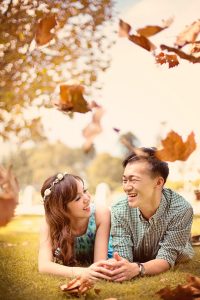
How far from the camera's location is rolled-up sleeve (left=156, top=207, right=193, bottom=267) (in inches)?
89.1

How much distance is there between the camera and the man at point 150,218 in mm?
2232

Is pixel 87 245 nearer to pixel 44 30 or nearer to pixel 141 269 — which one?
pixel 141 269

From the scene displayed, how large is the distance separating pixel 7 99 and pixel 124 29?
317 centimetres

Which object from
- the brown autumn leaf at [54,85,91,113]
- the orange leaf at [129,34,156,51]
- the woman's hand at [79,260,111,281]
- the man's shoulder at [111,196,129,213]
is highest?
the orange leaf at [129,34,156,51]

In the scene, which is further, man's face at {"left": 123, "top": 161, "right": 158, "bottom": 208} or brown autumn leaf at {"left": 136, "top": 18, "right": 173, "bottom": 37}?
man's face at {"left": 123, "top": 161, "right": 158, "bottom": 208}

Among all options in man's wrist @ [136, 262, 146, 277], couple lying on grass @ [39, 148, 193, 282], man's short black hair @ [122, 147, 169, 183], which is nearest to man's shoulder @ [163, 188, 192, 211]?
couple lying on grass @ [39, 148, 193, 282]

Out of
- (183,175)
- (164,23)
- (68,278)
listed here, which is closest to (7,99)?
(68,278)

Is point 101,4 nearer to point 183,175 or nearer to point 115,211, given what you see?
point 115,211

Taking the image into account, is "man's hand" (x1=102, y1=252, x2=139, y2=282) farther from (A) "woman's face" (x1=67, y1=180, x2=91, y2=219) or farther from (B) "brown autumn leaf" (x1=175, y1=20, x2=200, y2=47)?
(B) "brown autumn leaf" (x1=175, y1=20, x2=200, y2=47)

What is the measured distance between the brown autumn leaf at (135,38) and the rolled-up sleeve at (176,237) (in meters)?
1.19

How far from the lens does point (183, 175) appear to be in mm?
7812

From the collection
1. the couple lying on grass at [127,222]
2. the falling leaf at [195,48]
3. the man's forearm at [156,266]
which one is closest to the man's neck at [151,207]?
the couple lying on grass at [127,222]

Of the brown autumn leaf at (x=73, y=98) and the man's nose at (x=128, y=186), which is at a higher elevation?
the brown autumn leaf at (x=73, y=98)

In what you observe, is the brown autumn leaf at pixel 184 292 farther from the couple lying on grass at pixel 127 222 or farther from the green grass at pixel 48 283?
the couple lying on grass at pixel 127 222
